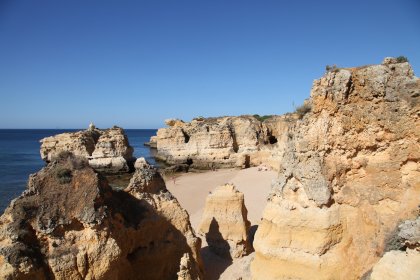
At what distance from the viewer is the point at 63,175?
697 centimetres

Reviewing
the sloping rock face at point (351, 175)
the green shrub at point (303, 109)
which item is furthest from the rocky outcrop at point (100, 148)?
the sloping rock face at point (351, 175)

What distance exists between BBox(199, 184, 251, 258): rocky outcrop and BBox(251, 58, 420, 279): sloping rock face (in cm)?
478

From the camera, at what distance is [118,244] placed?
7.21m

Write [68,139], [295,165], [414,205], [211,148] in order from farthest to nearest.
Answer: [211,148]
[68,139]
[295,165]
[414,205]

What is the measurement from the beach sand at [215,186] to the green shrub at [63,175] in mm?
5213

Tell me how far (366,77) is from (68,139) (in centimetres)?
3862

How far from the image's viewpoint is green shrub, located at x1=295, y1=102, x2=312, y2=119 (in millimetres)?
7273

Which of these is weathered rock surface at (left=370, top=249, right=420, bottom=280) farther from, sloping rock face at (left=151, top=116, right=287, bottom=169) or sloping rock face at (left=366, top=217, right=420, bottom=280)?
sloping rock face at (left=151, top=116, right=287, bottom=169)

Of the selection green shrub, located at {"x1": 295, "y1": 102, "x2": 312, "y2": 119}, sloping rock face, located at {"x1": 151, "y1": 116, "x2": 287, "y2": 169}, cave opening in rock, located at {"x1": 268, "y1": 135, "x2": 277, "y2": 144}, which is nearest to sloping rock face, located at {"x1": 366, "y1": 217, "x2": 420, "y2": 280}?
green shrub, located at {"x1": 295, "y1": 102, "x2": 312, "y2": 119}

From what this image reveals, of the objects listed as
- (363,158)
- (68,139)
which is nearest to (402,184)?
(363,158)

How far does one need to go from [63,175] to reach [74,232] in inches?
49.0

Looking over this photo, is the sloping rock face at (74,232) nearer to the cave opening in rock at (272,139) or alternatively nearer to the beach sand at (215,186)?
the beach sand at (215,186)

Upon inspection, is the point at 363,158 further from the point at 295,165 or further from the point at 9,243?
the point at 9,243

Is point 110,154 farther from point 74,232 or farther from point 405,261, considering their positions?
point 405,261
